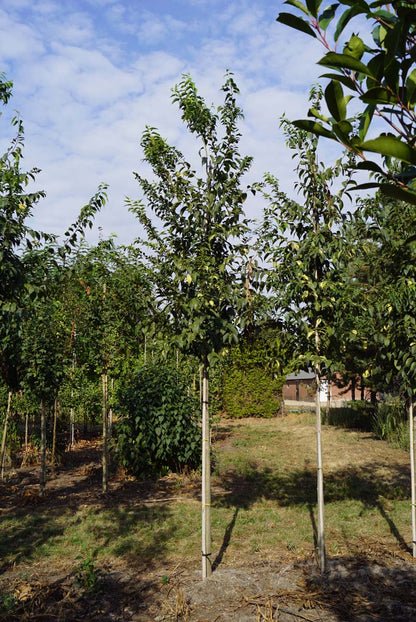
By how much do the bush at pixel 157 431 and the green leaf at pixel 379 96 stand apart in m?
8.61

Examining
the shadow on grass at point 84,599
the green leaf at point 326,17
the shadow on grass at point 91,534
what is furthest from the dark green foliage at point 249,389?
the green leaf at point 326,17

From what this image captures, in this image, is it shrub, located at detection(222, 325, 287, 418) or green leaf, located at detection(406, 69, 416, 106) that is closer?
green leaf, located at detection(406, 69, 416, 106)

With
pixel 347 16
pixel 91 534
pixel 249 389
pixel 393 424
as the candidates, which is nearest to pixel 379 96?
pixel 347 16

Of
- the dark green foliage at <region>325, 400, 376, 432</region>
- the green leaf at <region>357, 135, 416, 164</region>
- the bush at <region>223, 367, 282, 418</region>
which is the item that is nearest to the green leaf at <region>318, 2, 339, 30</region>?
the green leaf at <region>357, 135, 416, 164</region>

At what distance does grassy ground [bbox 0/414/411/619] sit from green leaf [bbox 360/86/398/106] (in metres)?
4.92

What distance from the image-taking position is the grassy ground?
17.4 feet

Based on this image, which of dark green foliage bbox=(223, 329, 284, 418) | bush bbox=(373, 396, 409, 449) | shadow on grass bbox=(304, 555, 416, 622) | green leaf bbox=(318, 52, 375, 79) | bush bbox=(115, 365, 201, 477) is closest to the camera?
green leaf bbox=(318, 52, 375, 79)

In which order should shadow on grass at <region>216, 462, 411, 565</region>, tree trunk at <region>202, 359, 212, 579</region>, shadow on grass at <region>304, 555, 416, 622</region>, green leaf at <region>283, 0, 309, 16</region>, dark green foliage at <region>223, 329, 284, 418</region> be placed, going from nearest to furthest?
1. green leaf at <region>283, 0, 309, 16</region>
2. shadow on grass at <region>304, 555, 416, 622</region>
3. tree trunk at <region>202, 359, 212, 579</region>
4. shadow on grass at <region>216, 462, 411, 565</region>
5. dark green foliage at <region>223, 329, 284, 418</region>

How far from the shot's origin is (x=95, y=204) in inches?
206

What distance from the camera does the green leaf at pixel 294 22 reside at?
838mm

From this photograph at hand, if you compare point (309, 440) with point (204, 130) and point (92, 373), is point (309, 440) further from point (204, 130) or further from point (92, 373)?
point (204, 130)

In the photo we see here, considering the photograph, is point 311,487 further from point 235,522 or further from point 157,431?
point 157,431

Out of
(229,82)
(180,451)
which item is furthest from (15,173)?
(180,451)

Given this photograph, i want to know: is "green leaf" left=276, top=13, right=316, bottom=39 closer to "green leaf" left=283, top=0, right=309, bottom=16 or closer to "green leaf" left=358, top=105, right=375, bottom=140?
"green leaf" left=283, top=0, right=309, bottom=16
